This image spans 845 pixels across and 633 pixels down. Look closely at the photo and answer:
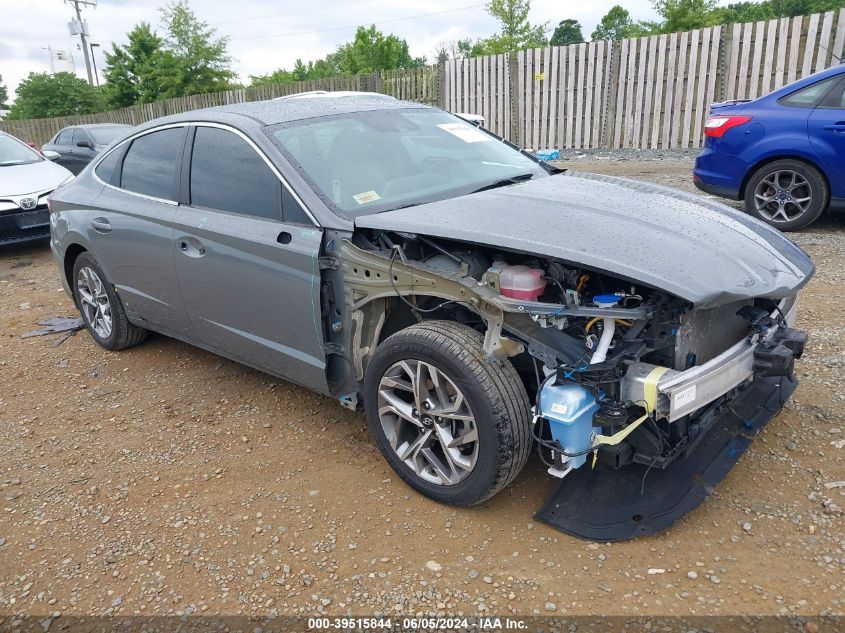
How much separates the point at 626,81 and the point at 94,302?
1095cm

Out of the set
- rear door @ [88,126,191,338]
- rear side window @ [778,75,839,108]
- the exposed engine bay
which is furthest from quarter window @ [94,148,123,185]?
rear side window @ [778,75,839,108]

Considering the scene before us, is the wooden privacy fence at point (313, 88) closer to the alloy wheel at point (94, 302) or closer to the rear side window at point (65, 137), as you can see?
the rear side window at point (65, 137)

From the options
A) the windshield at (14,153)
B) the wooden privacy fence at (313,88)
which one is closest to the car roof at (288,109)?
the windshield at (14,153)

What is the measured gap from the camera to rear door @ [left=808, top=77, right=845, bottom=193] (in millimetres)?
6109

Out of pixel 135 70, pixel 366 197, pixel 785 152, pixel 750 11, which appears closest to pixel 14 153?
pixel 366 197

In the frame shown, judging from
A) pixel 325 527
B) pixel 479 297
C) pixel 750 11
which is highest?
pixel 750 11

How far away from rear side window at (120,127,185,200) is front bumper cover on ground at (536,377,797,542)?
112 inches

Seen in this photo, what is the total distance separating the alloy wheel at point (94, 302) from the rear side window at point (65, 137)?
382 inches

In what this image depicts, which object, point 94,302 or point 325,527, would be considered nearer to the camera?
point 325,527

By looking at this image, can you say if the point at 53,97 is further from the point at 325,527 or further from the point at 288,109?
the point at 325,527

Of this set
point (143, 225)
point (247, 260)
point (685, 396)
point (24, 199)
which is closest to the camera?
point (685, 396)

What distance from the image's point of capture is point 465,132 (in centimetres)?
413

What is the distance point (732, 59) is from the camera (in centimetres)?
1150

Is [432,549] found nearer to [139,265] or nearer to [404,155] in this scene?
[404,155]
